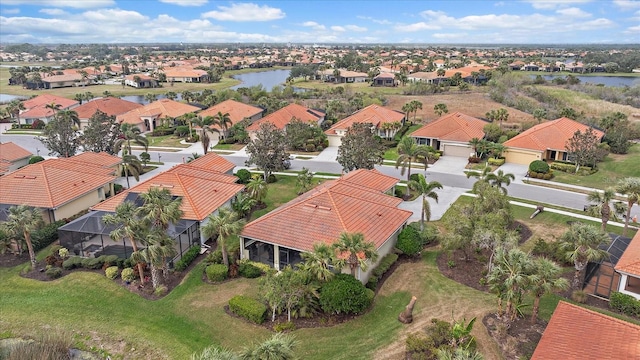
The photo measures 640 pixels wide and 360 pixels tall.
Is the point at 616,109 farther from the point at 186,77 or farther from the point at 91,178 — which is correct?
the point at 186,77

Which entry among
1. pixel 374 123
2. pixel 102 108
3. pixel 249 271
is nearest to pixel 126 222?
pixel 249 271

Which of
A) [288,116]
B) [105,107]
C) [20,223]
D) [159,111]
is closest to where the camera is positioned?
[20,223]

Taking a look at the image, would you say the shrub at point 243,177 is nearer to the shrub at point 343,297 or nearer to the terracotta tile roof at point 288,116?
the terracotta tile roof at point 288,116

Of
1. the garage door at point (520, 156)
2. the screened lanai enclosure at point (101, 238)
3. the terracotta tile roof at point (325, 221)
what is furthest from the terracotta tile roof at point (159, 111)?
the garage door at point (520, 156)

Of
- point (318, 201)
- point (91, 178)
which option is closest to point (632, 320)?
point (318, 201)

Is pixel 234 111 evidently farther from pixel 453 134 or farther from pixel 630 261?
pixel 630 261

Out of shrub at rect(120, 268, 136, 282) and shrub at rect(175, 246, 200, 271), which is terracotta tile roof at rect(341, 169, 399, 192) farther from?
shrub at rect(120, 268, 136, 282)

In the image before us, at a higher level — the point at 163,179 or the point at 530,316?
the point at 163,179
